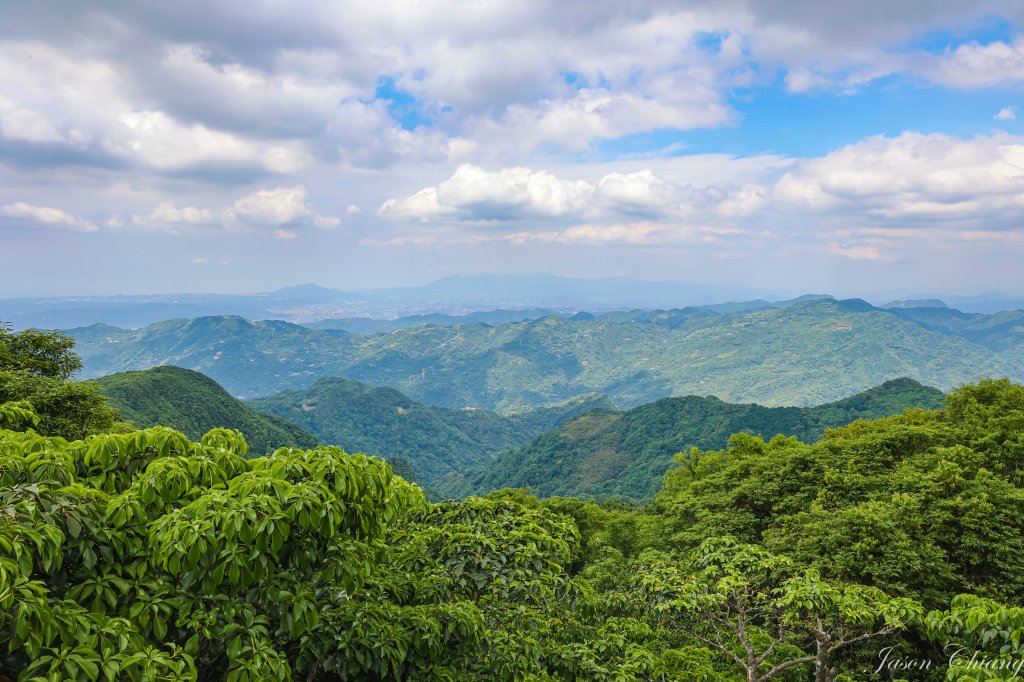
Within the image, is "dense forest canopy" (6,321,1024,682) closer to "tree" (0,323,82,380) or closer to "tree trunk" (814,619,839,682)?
"tree trunk" (814,619,839,682)

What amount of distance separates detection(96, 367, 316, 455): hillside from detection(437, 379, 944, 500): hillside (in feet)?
215

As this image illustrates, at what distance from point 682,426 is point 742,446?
5799 inches

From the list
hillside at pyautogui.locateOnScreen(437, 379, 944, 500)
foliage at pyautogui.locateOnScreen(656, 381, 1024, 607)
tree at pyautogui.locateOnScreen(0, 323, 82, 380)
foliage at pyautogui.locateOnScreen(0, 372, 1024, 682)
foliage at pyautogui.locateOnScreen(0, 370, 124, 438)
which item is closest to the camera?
foliage at pyautogui.locateOnScreen(0, 372, 1024, 682)

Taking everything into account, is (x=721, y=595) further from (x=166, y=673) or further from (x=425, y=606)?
(x=166, y=673)

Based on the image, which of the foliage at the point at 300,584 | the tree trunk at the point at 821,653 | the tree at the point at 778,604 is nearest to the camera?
the foliage at the point at 300,584

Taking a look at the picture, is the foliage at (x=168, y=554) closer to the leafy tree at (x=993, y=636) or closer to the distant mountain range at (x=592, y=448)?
the leafy tree at (x=993, y=636)

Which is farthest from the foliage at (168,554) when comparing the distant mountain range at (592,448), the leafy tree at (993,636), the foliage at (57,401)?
the distant mountain range at (592,448)

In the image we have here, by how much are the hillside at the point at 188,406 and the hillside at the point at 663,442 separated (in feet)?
215

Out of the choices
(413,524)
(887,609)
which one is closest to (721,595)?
(887,609)

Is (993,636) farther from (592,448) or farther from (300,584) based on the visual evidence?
(592,448)

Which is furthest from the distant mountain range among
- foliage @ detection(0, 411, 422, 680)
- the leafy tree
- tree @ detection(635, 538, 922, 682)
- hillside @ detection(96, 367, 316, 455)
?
the leafy tree

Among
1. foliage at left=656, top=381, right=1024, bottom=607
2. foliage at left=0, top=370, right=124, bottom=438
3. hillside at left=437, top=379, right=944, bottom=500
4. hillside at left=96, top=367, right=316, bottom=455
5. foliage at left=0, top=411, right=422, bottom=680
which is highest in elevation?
foliage at left=0, top=411, right=422, bottom=680

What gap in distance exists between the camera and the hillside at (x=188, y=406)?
126 m

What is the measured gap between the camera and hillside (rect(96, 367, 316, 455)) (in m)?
126
